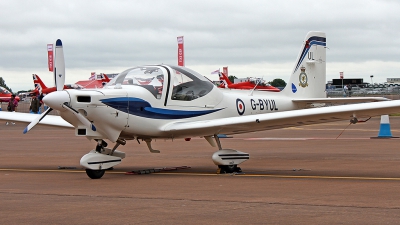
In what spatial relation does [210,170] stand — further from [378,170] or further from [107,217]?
[107,217]

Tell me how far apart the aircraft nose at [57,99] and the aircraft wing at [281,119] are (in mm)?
2140

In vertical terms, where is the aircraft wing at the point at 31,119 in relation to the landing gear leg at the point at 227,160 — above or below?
above

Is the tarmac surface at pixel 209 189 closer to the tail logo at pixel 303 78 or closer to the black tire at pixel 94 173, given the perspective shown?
the black tire at pixel 94 173

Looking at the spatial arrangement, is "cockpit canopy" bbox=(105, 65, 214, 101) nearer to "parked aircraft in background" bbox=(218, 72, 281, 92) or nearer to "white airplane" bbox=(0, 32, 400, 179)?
"white airplane" bbox=(0, 32, 400, 179)

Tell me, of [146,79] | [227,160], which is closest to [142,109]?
[146,79]

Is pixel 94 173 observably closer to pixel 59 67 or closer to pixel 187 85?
pixel 59 67

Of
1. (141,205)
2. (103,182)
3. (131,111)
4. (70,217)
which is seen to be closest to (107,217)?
(70,217)

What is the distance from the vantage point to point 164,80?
12.6 meters

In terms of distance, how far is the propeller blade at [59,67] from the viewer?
40.0ft

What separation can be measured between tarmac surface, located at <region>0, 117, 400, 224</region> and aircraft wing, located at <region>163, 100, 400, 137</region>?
818 mm

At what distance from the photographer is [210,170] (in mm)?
13219

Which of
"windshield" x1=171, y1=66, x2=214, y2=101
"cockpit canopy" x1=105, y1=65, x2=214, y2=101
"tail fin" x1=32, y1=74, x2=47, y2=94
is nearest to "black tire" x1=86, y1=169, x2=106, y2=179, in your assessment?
"cockpit canopy" x1=105, y1=65, x2=214, y2=101

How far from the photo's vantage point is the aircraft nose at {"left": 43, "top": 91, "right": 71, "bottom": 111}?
1114 centimetres

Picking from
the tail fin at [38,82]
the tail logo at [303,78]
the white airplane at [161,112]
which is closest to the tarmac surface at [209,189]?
the white airplane at [161,112]
